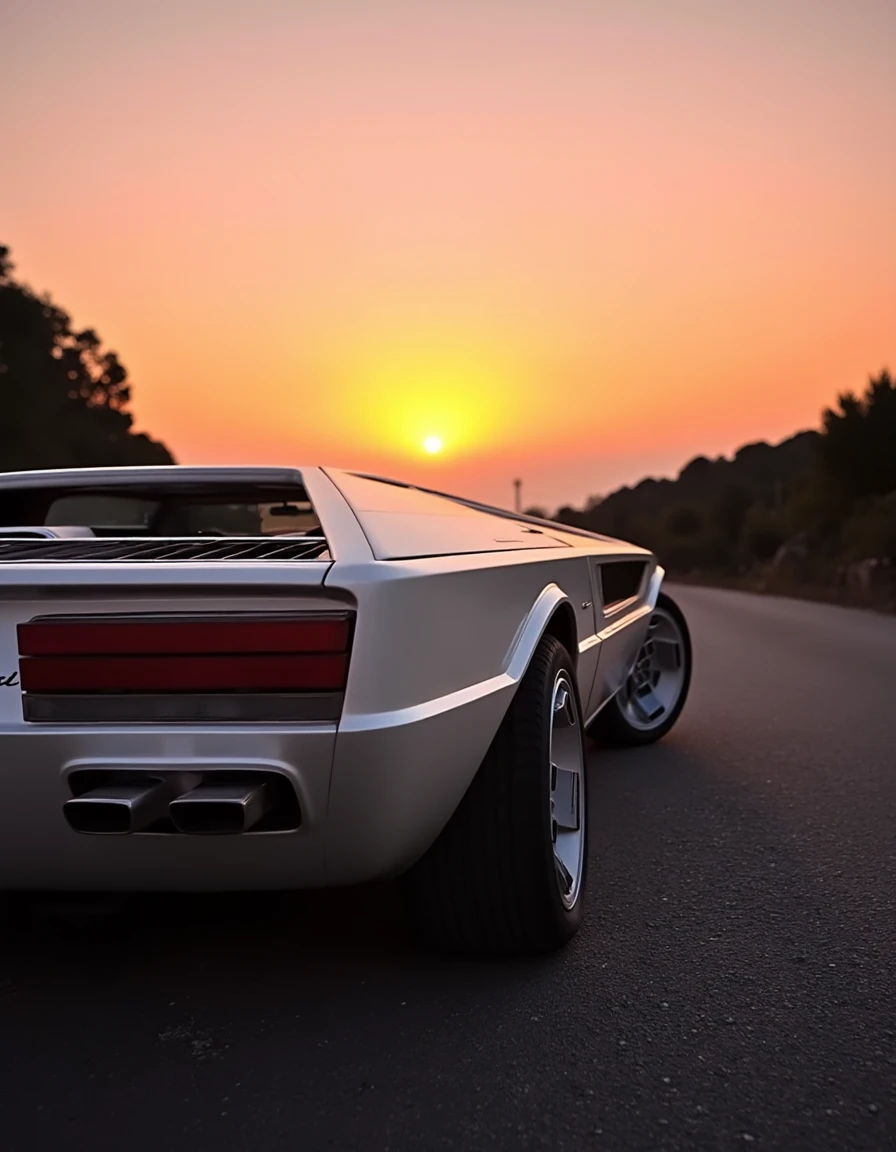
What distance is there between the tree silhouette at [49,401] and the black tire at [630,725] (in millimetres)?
30985

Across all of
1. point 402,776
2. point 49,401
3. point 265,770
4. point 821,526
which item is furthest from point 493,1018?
point 49,401

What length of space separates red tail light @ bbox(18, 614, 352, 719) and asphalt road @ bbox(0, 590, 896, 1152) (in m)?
0.61

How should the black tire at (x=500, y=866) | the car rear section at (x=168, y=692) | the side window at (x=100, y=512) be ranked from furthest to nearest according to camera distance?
1. the side window at (x=100, y=512)
2. the black tire at (x=500, y=866)
3. the car rear section at (x=168, y=692)

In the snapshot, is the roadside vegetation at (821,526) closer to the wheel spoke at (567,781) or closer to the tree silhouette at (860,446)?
the tree silhouette at (860,446)

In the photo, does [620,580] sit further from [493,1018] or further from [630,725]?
[493,1018]

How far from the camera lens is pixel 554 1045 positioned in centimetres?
199

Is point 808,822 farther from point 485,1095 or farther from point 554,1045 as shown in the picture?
point 485,1095

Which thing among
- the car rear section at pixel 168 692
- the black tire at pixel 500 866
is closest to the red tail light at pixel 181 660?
the car rear section at pixel 168 692

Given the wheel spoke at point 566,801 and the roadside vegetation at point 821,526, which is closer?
the wheel spoke at point 566,801

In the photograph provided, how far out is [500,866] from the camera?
2283 millimetres

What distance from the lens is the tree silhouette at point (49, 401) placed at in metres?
45.2

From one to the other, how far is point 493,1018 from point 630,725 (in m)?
2.86

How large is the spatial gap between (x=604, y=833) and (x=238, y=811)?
75.8 inches

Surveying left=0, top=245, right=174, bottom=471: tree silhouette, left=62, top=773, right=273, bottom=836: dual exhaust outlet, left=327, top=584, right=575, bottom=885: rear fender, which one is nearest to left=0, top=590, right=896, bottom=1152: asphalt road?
left=327, top=584, right=575, bottom=885: rear fender
